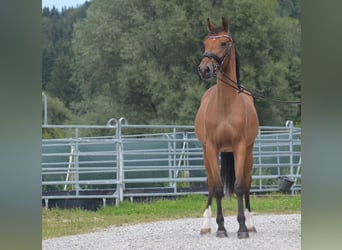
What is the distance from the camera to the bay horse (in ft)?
13.9

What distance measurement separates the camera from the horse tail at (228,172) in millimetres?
4312

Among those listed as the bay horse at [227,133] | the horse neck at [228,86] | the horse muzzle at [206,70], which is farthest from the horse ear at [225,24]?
the horse muzzle at [206,70]

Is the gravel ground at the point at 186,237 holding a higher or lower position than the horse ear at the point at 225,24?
lower

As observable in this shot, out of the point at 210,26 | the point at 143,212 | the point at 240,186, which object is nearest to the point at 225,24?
the point at 210,26

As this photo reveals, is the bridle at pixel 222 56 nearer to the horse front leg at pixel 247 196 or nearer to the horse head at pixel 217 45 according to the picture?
the horse head at pixel 217 45

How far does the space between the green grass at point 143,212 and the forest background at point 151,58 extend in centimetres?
59

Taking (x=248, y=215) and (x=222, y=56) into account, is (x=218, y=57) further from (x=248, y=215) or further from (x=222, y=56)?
(x=248, y=215)

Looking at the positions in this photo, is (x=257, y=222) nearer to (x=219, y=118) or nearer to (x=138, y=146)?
A: (x=219, y=118)

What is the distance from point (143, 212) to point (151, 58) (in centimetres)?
115

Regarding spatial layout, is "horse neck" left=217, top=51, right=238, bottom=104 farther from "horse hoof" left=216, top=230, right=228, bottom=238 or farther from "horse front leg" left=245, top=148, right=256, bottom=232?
"horse hoof" left=216, top=230, right=228, bottom=238

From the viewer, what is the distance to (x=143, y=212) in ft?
15.8
